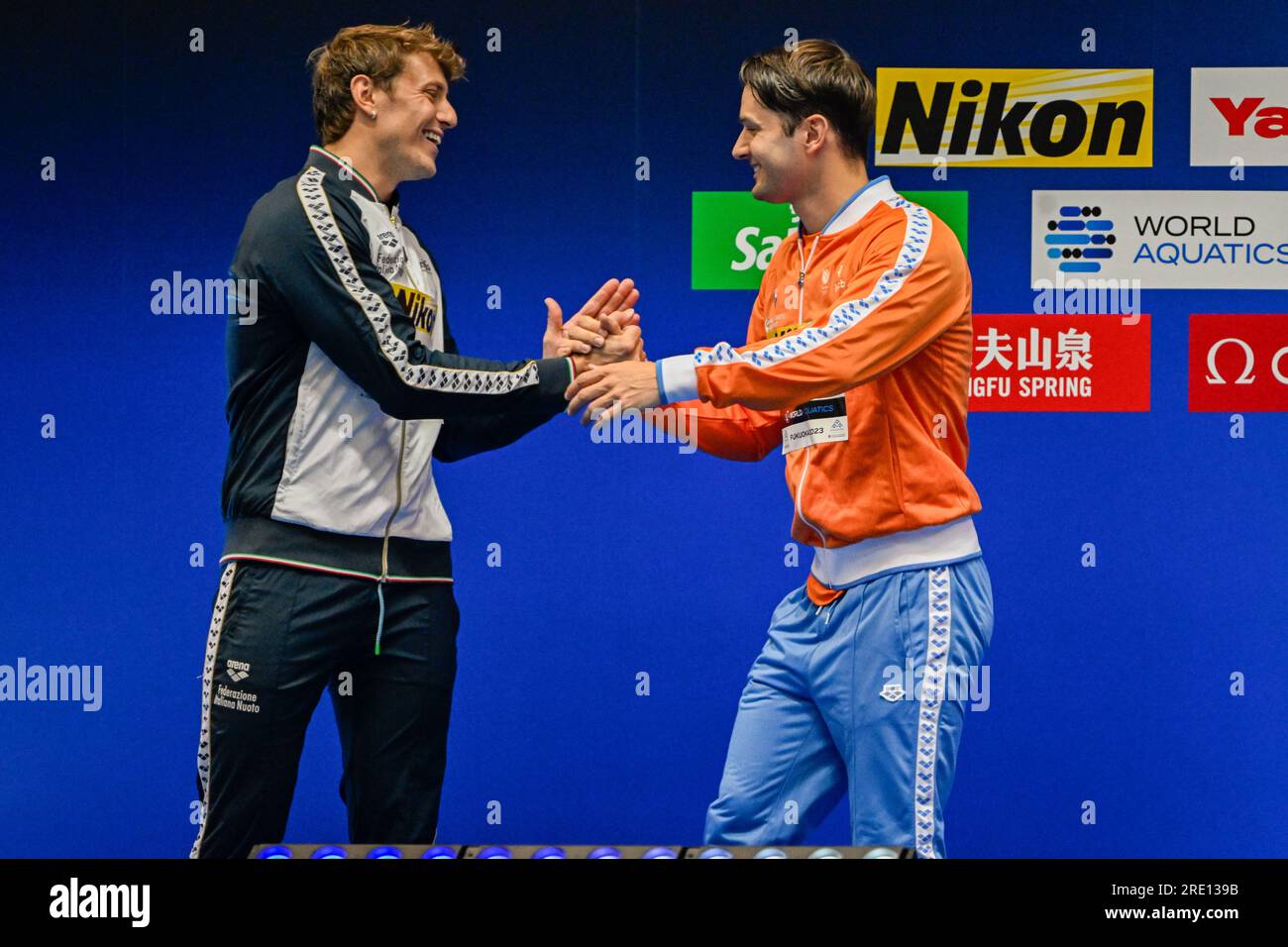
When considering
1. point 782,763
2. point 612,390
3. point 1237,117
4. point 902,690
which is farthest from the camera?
point 1237,117

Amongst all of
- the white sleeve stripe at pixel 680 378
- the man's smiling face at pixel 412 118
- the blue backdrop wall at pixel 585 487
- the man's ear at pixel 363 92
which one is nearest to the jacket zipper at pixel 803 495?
the white sleeve stripe at pixel 680 378

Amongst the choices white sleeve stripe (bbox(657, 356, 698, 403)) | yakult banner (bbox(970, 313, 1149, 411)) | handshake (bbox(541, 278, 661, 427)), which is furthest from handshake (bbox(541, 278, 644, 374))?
yakult banner (bbox(970, 313, 1149, 411))

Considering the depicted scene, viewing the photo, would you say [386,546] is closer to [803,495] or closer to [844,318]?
[803,495]

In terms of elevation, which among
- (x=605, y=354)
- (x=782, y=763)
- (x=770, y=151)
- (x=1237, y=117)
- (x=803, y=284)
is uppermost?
(x=1237, y=117)

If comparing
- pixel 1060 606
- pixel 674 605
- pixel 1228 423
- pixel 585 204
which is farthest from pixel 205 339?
pixel 1228 423

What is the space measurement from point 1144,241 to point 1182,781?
4.68 feet

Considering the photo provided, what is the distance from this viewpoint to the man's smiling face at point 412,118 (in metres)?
2.75

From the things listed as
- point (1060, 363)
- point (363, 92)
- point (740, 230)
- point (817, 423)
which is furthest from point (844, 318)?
point (1060, 363)

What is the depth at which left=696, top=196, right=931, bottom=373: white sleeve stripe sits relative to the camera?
98.4 inches

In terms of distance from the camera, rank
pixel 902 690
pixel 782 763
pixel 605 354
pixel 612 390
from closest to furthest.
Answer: pixel 902 690, pixel 782 763, pixel 612 390, pixel 605 354

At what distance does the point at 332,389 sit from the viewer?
2607 mm

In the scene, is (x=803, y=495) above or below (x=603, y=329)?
below

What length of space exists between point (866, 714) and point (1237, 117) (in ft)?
7.30

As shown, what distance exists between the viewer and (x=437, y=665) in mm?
2693
